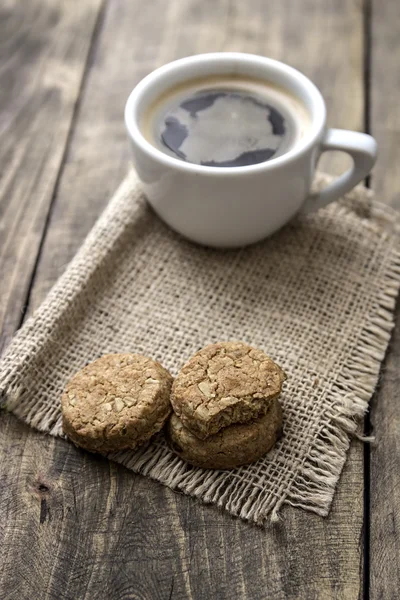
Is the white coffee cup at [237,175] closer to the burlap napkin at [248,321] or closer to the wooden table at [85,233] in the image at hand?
the burlap napkin at [248,321]

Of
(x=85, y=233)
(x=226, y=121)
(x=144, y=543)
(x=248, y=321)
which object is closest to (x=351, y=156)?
(x=226, y=121)

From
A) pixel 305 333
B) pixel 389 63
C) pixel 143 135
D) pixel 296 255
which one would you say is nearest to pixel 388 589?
pixel 305 333

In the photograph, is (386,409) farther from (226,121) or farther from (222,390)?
(226,121)

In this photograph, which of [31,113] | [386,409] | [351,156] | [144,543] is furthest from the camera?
[31,113]

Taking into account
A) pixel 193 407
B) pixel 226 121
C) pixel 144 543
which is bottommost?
pixel 144 543

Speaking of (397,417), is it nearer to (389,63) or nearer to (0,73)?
(389,63)

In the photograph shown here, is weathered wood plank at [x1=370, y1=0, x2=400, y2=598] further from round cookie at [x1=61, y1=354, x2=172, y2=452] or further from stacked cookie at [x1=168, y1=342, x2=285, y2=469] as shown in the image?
round cookie at [x1=61, y1=354, x2=172, y2=452]
